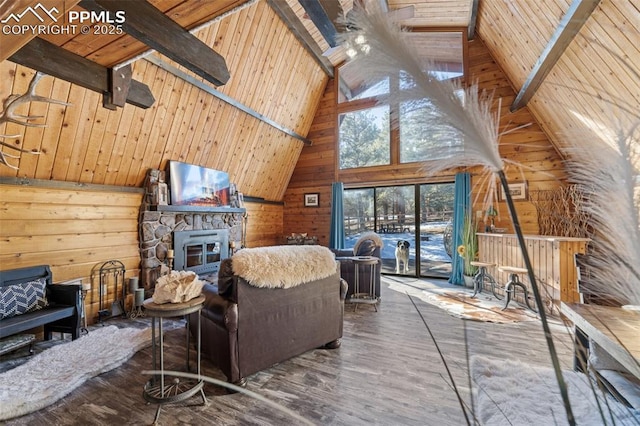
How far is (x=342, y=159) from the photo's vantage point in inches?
279

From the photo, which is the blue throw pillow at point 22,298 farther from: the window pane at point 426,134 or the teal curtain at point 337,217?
the teal curtain at point 337,217

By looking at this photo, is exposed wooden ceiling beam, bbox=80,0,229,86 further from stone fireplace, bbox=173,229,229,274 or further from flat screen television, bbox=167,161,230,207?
stone fireplace, bbox=173,229,229,274

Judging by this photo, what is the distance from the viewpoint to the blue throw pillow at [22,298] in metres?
2.81

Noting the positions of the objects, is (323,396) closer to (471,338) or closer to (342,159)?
(471,338)

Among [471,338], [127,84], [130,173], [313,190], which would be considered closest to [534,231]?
[471,338]

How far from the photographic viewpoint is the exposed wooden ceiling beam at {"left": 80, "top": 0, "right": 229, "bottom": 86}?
5.27 feet

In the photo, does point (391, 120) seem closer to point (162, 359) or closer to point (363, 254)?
point (162, 359)

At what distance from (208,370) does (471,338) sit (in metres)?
2.82

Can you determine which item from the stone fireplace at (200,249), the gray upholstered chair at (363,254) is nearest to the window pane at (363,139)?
the gray upholstered chair at (363,254)

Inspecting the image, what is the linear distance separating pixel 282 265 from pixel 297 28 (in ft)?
14.7

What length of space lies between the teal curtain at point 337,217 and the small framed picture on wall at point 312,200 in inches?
21.7

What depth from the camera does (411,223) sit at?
6.37 metres

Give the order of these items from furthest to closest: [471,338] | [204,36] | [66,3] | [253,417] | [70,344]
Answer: [204,36], [471,338], [70,344], [253,417], [66,3]

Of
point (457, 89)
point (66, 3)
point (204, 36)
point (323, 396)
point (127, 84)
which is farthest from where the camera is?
point (204, 36)
